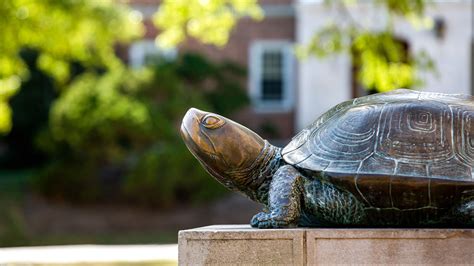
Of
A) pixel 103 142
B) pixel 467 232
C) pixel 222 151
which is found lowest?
pixel 103 142

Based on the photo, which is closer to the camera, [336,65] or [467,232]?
[467,232]

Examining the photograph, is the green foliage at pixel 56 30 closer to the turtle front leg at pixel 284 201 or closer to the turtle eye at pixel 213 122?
the turtle eye at pixel 213 122

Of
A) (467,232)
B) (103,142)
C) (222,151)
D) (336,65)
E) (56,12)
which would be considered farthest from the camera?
(336,65)

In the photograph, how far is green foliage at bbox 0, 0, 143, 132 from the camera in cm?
2055

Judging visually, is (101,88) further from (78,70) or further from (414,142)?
(414,142)

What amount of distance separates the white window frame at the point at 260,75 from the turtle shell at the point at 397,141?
77.8 ft

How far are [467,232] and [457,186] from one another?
262 mm

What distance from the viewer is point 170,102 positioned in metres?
24.4

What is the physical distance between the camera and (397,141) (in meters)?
6.04

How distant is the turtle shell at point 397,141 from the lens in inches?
234

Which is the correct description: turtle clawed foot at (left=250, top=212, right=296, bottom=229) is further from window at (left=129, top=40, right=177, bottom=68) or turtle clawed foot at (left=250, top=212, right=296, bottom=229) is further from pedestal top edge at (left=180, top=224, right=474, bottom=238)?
window at (left=129, top=40, right=177, bottom=68)

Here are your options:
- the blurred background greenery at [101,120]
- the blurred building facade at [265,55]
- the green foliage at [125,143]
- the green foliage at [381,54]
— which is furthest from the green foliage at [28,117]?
the green foliage at [381,54]

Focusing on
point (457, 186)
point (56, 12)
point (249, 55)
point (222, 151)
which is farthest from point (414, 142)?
point (249, 55)

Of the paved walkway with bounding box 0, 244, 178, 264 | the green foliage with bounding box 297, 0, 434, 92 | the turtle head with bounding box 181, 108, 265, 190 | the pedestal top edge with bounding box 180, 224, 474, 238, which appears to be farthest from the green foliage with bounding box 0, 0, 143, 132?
the pedestal top edge with bounding box 180, 224, 474, 238
